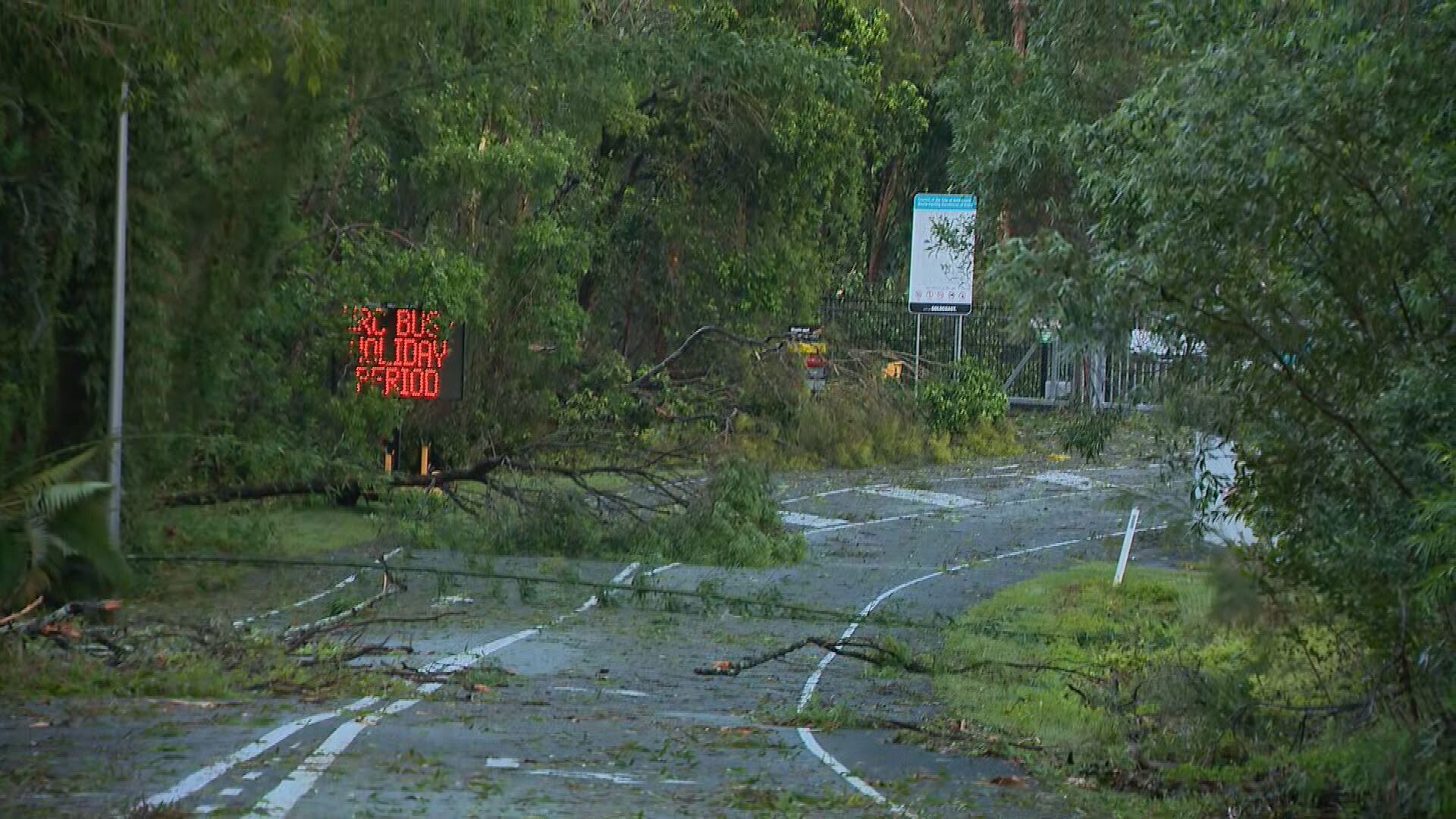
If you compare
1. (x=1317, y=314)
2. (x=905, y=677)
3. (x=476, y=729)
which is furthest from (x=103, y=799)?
(x=905, y=677)

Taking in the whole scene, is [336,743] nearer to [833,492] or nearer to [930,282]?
[833,492]

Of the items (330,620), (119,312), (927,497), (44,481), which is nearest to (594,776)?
(44,481)

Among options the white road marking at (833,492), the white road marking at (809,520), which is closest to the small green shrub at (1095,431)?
the white road marking at (809,520)

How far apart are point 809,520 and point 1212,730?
62.1ft

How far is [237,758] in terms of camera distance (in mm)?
10617

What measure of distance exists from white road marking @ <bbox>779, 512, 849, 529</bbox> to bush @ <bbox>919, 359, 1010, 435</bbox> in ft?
30.9

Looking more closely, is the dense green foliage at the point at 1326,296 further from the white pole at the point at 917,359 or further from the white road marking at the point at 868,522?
the white pole at the point at 917,359

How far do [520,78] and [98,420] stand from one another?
920 cm

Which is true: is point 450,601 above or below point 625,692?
below

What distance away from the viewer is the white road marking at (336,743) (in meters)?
9.32

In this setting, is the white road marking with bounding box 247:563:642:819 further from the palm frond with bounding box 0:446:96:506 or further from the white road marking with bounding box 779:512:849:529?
the white road marking with bounding box 779:512:849:529

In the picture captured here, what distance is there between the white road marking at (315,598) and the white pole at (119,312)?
1.71 m

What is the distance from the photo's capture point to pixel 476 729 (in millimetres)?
12883

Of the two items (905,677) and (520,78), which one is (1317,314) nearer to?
(905,677)
